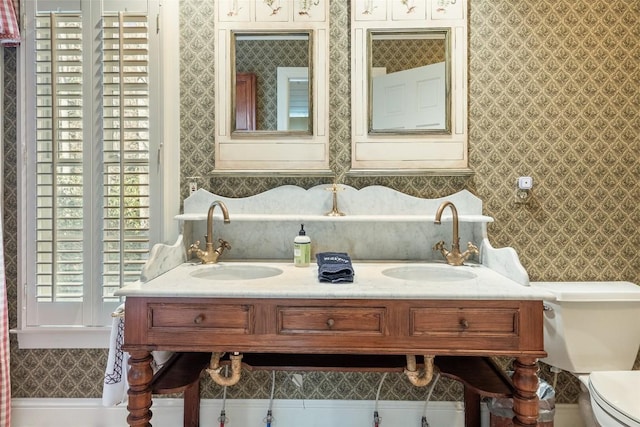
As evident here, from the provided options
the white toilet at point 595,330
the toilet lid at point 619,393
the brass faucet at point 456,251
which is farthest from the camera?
the brass faucet at point 456,251

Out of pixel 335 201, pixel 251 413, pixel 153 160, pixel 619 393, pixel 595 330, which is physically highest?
pixel 153 160

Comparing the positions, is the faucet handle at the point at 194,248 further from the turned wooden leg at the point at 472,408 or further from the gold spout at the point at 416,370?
the turned wooden leg at the point at 472,408

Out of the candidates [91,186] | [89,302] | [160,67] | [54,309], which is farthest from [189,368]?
[160,67]

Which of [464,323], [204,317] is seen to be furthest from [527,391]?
[204,317]

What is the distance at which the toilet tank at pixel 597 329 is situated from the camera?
1.68m

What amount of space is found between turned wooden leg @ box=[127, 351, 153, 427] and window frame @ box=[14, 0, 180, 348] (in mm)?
656

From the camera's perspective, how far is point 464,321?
1.37 meters

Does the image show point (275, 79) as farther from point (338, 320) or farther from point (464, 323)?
point (464, 323)

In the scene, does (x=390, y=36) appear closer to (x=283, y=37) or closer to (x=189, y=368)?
(x=283, y=37)

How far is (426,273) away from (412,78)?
36.7 inches

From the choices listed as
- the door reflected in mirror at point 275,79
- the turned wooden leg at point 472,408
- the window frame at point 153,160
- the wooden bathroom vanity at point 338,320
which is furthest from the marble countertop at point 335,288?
the door reflected in mirror at point 275,79

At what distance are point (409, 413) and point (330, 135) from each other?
4.67 feet

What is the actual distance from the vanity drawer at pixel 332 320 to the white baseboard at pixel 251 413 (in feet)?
2.64

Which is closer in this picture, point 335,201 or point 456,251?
point 456,251
